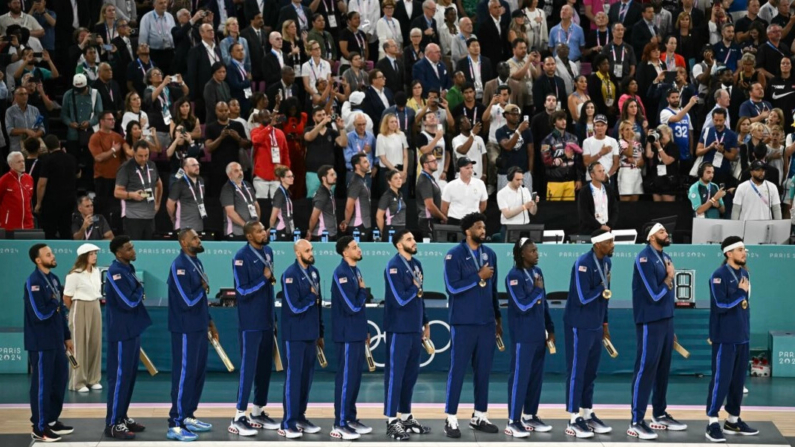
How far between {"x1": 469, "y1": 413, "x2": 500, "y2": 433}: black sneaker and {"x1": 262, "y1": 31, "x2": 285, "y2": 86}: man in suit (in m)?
8.90

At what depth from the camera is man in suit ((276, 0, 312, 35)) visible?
68.9ft

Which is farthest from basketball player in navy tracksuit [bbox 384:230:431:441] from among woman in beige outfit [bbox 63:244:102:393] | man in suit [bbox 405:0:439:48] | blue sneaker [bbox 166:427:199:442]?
man in suit [bbox 405:0:439:48]

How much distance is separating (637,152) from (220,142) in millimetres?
6431

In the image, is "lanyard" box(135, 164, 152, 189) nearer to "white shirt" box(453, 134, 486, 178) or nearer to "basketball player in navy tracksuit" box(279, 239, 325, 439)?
"white shirt" box(453, 134, 486, 178)

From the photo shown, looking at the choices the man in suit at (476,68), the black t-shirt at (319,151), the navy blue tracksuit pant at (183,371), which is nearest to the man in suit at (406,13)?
the man in suit at (476,68)

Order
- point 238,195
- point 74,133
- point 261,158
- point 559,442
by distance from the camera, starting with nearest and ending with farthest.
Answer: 1. point 559,442
2. point 238,195
3. point 261,158
4. point 74,133

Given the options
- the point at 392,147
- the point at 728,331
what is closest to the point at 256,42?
the point at 392,147

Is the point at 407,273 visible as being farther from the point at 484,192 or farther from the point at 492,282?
the point at 484,192

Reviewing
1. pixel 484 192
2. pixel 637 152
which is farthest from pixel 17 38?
pixel 637 152

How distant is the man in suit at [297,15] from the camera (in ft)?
68.9

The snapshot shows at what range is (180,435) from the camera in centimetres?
1230

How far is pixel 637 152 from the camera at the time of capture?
1889cm

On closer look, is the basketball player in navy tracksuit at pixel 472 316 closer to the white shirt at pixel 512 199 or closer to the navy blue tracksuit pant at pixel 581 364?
the navy blue tracksuit pant at pixel 581 364

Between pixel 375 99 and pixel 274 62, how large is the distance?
1.85 metres
